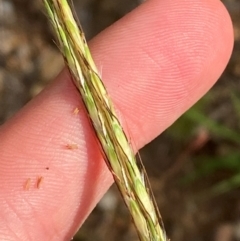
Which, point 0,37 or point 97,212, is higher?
point 0,37

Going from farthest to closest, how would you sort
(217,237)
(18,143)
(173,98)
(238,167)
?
(217,237), (238,167), (173,98), (18,143)

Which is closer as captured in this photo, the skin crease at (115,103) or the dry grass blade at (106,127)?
the dry grass blade at (106,127)

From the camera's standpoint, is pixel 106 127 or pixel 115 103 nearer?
pixel 106 127

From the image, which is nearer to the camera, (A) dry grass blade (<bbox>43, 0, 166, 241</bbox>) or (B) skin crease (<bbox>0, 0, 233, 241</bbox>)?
(A) dry grass blade (<bbox>43, 0, 166, 241</bbox>)

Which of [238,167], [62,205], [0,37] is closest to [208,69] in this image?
[62,205]

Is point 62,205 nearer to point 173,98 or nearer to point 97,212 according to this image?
point 173,98
